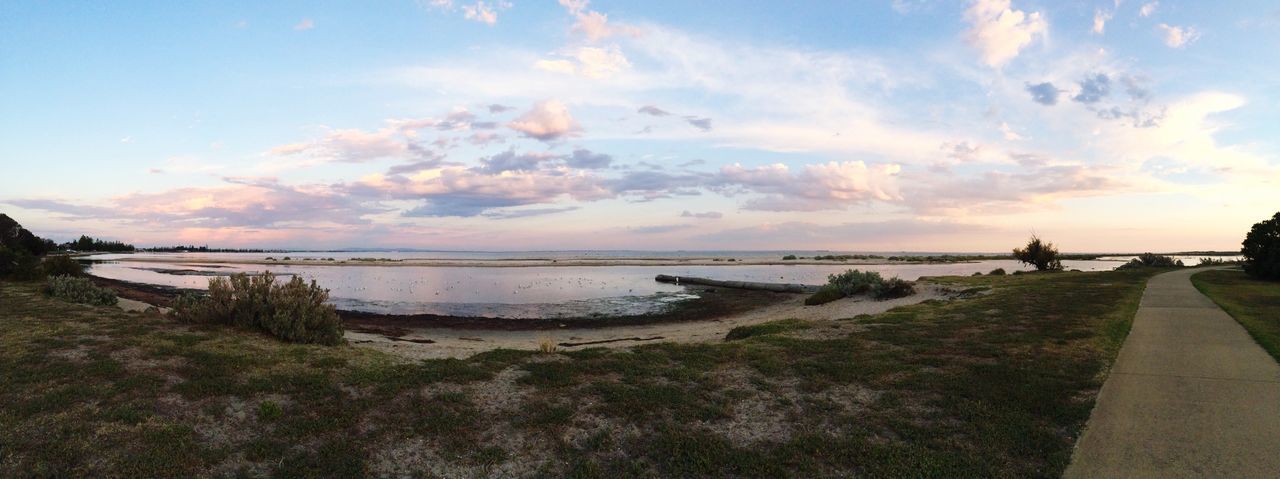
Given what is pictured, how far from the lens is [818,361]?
31.3 ft

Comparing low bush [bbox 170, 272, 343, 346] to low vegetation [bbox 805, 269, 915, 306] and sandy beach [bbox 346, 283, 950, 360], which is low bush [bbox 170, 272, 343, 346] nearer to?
sandy beach [bbox 346, 283, 950, 360]

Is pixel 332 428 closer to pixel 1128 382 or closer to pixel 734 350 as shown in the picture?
pixel 734 350

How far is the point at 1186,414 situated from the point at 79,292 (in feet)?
77.0

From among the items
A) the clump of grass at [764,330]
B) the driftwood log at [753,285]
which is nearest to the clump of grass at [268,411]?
the clump of grass at [764,330]

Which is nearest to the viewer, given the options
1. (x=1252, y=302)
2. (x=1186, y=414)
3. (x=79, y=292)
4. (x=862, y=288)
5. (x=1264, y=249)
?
(x=1186, y=414)

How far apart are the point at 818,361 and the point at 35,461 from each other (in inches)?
364

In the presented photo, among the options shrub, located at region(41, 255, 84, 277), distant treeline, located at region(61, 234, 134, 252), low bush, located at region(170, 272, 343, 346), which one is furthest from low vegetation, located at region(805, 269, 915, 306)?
distant treeline, located at region(61, 234, 134, 252)

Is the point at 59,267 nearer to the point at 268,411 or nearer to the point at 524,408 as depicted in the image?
the point at 268,411

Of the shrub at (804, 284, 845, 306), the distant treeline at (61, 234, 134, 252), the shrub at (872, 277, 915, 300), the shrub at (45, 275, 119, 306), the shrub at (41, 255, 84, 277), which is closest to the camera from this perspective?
the shrub at (45, 275, 119, 306)

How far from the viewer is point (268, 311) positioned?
1088 cm

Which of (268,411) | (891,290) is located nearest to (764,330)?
(268,411)

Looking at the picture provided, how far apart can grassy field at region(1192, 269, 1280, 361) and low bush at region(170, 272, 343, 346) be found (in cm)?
1607

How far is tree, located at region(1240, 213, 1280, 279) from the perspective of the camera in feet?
80.1

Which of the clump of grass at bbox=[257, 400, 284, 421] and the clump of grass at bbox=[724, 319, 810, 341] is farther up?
the clump of grass at bbox=[257, 400, 284, 421]
